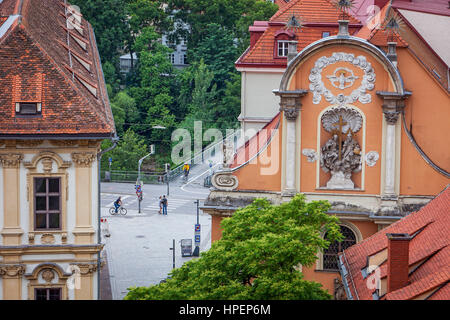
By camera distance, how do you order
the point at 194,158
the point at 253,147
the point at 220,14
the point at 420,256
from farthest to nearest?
the point at 220,14
the point at 194,158
the point at 253,147
the point at 420,256

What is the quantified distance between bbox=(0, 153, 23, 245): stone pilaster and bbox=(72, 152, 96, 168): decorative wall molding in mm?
2068

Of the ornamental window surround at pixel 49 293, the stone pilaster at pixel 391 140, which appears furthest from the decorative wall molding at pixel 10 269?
the stone pilaster at pixel 391 140

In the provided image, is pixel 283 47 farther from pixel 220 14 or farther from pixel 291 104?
pixel 220 14

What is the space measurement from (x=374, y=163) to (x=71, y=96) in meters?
13.9

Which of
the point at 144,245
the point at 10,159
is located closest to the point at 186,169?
the point at 144,245

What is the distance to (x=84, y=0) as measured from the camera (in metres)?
103

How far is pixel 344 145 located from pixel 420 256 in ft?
45.8

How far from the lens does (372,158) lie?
43906 mm

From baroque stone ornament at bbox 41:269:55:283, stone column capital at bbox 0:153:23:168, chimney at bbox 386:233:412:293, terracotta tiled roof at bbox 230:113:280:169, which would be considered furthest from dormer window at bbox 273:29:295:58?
chimney at bbox 386:233:412:293

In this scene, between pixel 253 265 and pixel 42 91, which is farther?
pixel 42 91

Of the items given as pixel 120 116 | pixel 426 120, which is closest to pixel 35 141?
pixel 426 120

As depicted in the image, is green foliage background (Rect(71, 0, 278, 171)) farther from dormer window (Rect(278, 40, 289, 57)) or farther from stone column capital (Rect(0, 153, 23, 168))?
stone column capital (Rect(0, 153, 23, 168))

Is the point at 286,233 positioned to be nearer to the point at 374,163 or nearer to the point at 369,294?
the point at 369,294

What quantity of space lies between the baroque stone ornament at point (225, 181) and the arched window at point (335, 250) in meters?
5.06
